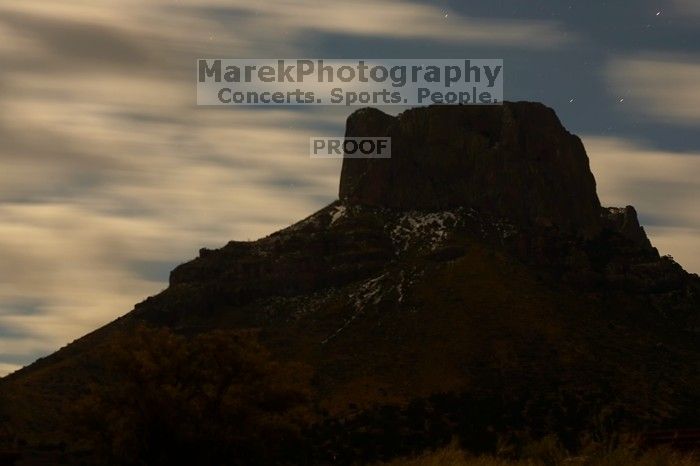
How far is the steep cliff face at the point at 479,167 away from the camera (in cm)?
12150

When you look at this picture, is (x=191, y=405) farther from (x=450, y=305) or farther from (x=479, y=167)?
(x=479, y=167)

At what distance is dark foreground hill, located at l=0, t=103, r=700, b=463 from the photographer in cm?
8450

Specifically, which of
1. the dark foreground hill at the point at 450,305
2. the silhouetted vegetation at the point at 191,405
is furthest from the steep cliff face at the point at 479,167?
the silhouetted vegetation at the point at 191,405

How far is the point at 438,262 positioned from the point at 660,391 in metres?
23.8

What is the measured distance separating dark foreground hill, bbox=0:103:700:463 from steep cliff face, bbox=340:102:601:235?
0.74 feet

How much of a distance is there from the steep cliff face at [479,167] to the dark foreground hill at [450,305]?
22 cm

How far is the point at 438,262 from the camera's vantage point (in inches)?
4168

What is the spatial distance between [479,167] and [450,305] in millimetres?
Result: 27735

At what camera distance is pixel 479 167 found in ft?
405

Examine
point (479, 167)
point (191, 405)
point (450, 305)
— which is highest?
point (479, 167)

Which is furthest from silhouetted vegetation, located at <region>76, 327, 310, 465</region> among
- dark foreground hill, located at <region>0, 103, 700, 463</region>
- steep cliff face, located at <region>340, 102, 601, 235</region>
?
steep cliff face, located at <region>340, 102, 601, 235</region>

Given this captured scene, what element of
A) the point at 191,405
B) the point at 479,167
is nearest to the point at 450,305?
the point at 479,167

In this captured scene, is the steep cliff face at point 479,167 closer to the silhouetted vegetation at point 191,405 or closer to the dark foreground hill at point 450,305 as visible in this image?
the dark foreground hill at point 450,305

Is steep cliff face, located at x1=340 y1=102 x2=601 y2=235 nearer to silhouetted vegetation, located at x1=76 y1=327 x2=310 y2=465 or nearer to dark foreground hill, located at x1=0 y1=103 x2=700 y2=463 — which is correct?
dark foreground hill, located at x1=0 y1=103 x2=700 y2=463
